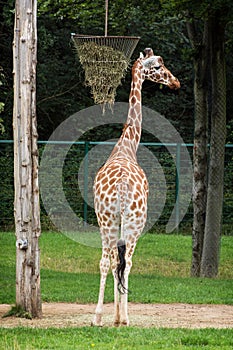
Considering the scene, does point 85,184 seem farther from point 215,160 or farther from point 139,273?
point 215,160

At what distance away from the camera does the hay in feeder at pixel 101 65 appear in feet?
32.4

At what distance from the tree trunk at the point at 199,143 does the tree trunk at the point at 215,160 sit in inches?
8.4

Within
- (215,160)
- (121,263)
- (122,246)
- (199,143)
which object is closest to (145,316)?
(121,263)

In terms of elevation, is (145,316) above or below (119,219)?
below

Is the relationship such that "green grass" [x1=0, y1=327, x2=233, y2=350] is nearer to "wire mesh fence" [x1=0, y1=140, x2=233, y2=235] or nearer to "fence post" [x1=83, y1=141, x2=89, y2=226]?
"fence post" [x1=83, y1=141, x2=89, y2=226]

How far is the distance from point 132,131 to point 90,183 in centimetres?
983


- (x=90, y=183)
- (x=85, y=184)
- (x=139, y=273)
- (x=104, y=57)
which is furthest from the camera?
(x=90, y=183)

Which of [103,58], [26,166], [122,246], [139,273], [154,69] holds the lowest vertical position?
[139,273]

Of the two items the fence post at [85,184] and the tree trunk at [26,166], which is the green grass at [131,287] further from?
the tree trunk at [26,166]

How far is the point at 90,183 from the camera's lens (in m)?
19.1

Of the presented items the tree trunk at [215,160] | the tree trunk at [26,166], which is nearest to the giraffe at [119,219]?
the tree trunk at [26,166]

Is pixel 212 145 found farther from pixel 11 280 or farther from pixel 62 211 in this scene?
pixel 62 211

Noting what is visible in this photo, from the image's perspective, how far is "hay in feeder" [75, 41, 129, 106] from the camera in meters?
9.88

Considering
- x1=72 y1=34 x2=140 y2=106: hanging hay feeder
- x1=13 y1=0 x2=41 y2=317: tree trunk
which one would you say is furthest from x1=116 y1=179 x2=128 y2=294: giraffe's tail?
x1=72 y1=34 x2=140 y2=106: hanging hay feeder
